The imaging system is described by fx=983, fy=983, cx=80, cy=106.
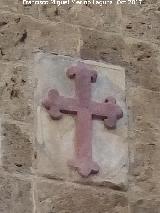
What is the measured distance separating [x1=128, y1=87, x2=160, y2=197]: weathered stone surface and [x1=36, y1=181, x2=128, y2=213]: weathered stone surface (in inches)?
3.1

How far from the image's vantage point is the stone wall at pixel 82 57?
8.44 feet

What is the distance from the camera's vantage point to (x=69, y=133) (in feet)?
8.76

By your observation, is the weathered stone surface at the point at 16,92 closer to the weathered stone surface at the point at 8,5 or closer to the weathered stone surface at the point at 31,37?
the weathered stone surface at the point at 31,37

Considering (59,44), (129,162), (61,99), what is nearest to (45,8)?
(59,44)

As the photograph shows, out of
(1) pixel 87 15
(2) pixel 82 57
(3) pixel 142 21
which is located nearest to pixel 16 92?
(2) pixel 82 57

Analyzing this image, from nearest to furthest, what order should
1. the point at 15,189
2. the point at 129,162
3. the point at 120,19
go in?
the point at 15,189 < the point at 129,162 < the point at 120,19

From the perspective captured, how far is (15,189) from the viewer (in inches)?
100

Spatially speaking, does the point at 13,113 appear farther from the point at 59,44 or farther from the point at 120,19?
the point at 120,19

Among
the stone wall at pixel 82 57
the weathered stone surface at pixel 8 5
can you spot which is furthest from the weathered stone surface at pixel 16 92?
the weathered stone surface at pixel 8 5

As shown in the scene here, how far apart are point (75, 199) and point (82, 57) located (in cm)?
45

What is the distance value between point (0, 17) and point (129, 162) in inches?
21.6

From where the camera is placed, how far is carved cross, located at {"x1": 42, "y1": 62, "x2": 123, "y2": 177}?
264 cm

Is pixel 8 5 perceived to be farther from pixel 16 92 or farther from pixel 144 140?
pixel 144 140

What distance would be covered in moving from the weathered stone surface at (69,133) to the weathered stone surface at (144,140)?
30mm
